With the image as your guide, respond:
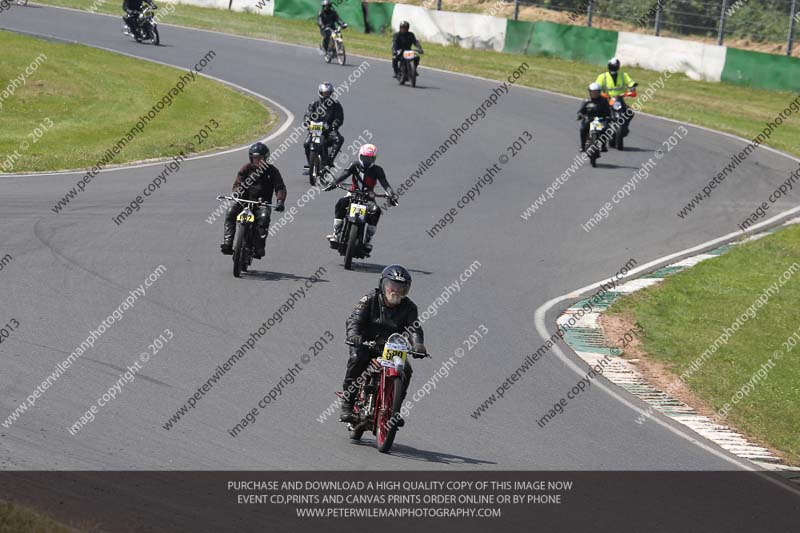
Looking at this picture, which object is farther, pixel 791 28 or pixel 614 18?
pixel 614 18

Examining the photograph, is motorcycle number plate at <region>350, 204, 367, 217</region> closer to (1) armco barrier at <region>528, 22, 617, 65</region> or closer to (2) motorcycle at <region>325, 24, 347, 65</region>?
(2) motorcycle at <region>325, 24, 347, 65</region>

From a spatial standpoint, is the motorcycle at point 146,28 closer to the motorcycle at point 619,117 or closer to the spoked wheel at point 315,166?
the motorcycle at point 619,117

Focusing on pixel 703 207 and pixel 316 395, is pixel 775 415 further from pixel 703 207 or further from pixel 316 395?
A: pixel 703 207

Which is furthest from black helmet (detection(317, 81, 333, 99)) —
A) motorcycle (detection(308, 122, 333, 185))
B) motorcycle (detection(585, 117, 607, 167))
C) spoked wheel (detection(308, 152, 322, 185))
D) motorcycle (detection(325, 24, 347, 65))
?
motorcycle (detection(325, 24, 347, 65))

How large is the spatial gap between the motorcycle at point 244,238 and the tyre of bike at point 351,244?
1.37 m

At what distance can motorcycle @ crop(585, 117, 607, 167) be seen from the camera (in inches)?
1087

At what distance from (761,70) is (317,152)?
21.1 metres

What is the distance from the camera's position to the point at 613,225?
Result: 2316cm

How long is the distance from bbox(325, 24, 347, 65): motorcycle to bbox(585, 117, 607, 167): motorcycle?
13.2m

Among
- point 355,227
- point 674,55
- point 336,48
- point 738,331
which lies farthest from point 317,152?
point 674,55

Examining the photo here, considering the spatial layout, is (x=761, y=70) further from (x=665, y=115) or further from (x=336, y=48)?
(x=336, y=48)

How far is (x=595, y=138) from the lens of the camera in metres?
27.8

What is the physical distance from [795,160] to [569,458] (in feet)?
69.1
